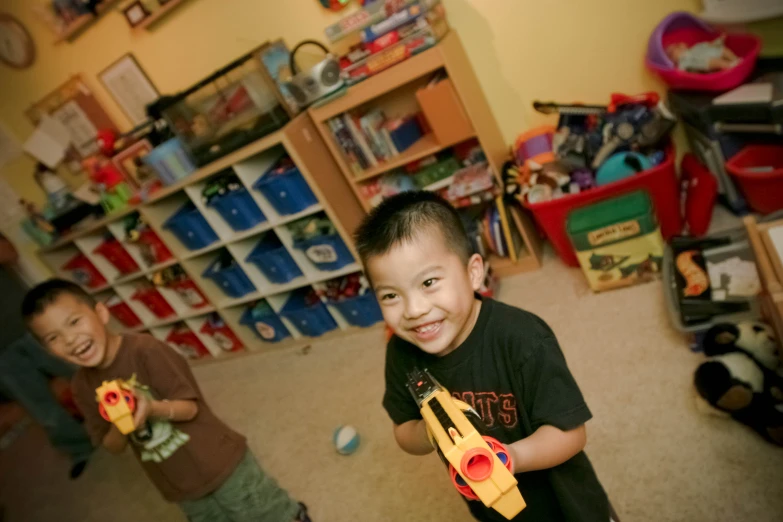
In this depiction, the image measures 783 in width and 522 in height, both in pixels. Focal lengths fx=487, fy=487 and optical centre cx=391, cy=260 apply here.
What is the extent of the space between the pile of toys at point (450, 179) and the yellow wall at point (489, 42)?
0.76ft

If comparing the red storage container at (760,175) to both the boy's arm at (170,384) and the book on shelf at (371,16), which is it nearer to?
the book on shelf at (371,16)

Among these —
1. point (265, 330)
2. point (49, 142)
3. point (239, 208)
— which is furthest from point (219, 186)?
point (49, 142)

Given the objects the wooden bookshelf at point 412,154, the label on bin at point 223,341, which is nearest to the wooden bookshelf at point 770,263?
the wooden bookshelf at point 412,154

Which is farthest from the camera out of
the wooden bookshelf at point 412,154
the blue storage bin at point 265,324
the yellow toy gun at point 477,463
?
the blue storage bin at point 265,324

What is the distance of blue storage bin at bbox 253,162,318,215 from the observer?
7.18ft

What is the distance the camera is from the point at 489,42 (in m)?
2.08

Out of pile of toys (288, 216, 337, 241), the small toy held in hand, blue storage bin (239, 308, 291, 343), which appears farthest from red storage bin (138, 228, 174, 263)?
the small toy held in hand

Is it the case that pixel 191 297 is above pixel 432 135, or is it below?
below

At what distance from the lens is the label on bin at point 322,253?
2.35m

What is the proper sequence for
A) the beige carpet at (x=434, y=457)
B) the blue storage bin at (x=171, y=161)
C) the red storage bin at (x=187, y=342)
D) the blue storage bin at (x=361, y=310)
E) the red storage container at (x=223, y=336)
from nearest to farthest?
the beige carpet at (x=434, y=457) < the blue storage bin at (x=171, y=161) < the blue storage bin at (x=361, y=310) < the red storage container at (x=223, y=336) < the red storage bin at (x=187, y=342)

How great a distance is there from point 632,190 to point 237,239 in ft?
5.91

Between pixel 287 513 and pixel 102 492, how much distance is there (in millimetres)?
1334

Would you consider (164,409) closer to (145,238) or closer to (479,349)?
(479,349)

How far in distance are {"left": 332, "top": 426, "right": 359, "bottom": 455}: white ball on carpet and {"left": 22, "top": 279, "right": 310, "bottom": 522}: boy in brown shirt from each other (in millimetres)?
428
